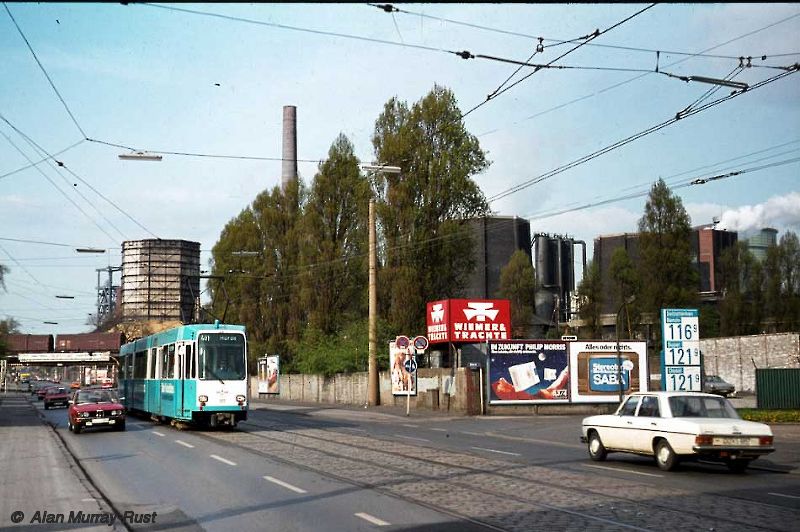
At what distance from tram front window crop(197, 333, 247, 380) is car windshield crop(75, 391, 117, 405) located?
14.0 ft

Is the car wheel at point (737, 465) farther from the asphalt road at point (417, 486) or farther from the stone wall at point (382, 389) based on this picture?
the stone wall at point (382, 389)

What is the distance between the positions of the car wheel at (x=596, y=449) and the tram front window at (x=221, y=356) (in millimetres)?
13696

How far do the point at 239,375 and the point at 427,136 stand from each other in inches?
985

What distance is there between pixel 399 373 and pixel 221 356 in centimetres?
1829

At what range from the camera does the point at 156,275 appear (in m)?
138

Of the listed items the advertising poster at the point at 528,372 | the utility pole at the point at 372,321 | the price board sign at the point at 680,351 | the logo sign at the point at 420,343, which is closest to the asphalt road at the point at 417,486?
the price board sign at the point at 680,351

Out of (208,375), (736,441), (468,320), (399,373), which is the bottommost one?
(736,441)

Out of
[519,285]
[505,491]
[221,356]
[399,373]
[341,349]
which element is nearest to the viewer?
[505,491]

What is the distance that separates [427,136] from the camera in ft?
169

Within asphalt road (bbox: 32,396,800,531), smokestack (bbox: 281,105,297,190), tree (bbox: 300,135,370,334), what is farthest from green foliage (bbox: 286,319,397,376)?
smokestack (bbox: 281,105,297,190)

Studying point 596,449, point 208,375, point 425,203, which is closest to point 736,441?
point 596,449

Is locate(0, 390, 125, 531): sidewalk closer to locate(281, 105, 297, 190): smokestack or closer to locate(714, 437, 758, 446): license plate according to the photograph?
locate(714, 437, 758, 446): license plate

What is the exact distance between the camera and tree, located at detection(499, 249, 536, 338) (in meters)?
106

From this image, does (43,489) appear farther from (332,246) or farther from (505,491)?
(332,246)
